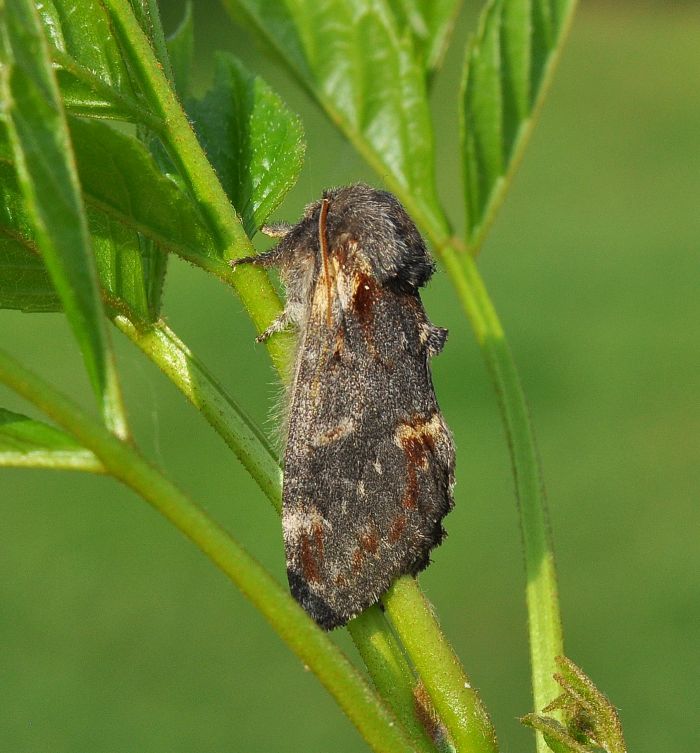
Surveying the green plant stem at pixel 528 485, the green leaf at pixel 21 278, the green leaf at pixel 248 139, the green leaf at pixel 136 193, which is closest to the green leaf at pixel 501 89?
the green plant stem at pixel 528 485

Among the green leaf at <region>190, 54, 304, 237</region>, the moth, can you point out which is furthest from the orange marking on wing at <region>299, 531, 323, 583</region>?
the green leaf at <region>190, 54, 304, 237</region>

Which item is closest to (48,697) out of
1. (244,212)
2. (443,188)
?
(244,212)

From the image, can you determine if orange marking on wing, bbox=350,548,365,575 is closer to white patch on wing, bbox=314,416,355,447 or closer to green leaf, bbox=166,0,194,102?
white patch on wing, bbox=314,416,355,447

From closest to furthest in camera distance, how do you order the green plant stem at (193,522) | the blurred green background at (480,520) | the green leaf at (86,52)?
the green plant stem at (193,522), the green leaf at (86,52), the blurred green background at (480,520)

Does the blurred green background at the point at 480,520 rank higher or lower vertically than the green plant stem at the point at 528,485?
lower

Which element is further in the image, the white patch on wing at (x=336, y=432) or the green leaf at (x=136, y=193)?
the white patch on wing at (x=336, y=432)

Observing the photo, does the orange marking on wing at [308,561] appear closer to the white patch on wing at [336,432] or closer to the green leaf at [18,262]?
the white patch on wing at [336,432]

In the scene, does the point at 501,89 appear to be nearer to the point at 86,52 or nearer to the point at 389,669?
the point at 86,52

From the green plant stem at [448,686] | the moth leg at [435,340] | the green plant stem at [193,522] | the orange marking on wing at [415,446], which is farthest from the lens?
the moth leg at [435,340]
